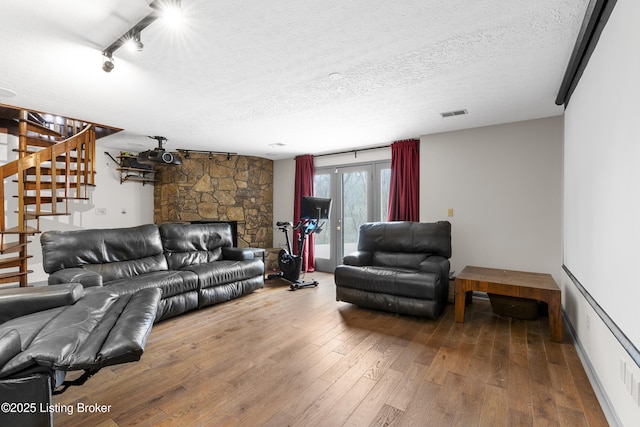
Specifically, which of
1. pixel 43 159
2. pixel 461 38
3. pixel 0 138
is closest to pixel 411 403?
pixel 461 38

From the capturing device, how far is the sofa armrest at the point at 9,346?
115cm

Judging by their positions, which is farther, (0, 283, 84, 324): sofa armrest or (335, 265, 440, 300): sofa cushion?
(335, 265, 440, 300): sofa cushion

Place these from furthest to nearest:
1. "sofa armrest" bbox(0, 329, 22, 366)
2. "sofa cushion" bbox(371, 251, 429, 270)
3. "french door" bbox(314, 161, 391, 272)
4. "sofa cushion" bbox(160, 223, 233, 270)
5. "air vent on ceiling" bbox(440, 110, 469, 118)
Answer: "french door" bbox(314, 161, 391, 272) → "sofa cushion" bbox(160, 223, 233, 270) → "sofa cushion" bbox(371, 251, 429, 270) → "air vent on ceiling" bbox(440, 110, 469, 118) → "sofa armrest" bbox(0, 329, 22, 366)

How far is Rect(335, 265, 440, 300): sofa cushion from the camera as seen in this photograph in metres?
3.12

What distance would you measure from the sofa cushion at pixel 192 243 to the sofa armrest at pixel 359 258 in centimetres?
208

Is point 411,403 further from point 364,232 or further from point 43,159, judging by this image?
point 43,159

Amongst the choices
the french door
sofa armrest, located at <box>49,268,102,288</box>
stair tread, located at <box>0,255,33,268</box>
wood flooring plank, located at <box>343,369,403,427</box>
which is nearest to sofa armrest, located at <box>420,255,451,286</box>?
wood flooring plank, located at <box>343,369,403,427</box>

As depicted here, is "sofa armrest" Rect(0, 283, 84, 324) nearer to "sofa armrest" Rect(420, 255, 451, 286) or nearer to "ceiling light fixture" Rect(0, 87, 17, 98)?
"ceiling light fixture" Rect(0, 87, 17, 98)

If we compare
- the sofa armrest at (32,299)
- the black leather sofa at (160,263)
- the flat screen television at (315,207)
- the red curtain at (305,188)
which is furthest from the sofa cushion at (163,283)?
the red curtain at (305,188)

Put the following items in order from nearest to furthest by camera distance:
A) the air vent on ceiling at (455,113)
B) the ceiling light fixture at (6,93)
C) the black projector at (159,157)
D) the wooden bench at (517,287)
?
the wooden bench at (517,287)
the ceiling light fixture at (6,93)
the air vent on ceiling at (455,113)
the black projector at (159,157)

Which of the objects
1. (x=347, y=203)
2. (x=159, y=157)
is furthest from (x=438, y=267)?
(x=159, y=157)

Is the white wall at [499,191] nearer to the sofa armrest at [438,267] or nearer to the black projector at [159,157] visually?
the sofa armrest at [438,267]

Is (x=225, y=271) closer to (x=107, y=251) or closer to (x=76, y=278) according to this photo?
(x=107, y=251)

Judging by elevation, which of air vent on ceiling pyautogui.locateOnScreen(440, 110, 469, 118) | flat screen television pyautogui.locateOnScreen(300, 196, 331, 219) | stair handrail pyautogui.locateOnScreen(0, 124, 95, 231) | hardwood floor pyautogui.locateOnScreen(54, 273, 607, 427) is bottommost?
hardwood floor pyautogui.locateOnScreen(54, 273, 607, 427)
